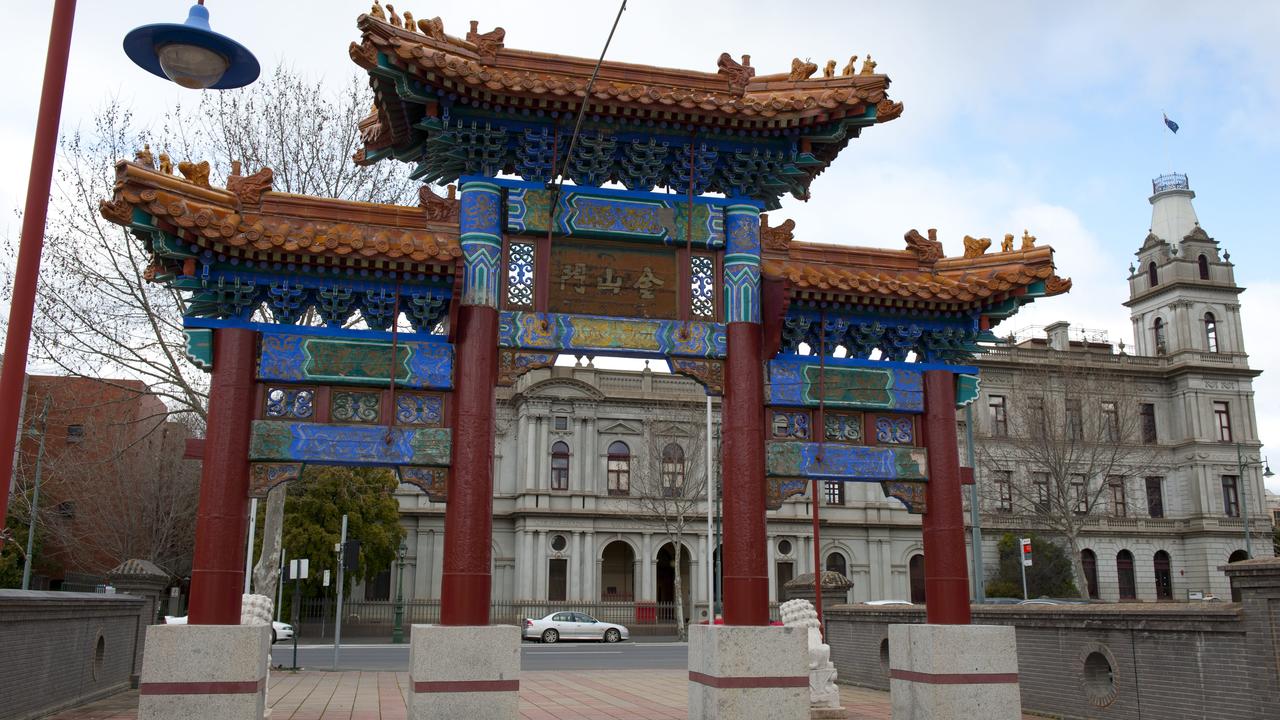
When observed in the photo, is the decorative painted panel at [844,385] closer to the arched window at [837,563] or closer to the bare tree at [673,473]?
the bare tree at [673,473]

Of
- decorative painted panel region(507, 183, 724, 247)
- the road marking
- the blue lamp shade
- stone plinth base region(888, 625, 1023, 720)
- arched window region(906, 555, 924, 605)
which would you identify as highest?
decorative painted panel region(507, 183, 724, 247)

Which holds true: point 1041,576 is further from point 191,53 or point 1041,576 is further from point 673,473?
point 191,53

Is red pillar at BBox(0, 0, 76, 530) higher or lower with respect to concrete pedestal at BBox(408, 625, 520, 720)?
higher

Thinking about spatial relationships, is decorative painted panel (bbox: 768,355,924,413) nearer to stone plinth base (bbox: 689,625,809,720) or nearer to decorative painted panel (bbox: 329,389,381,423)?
stone plinth base (bbox: 689,625,809,720)

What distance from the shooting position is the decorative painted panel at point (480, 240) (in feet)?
35.2

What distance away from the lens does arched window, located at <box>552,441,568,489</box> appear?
1775 inches

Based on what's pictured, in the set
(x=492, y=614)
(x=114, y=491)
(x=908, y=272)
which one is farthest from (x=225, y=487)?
(x=492, y=614)

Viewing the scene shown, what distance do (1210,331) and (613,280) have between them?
50.8 m

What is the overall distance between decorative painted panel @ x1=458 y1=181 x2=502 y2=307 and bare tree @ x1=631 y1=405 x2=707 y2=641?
29.6 m

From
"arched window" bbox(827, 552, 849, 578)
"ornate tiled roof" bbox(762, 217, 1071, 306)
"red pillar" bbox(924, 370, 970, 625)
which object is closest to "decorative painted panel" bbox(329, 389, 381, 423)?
"ornate tiled roof" bbox(762, 217, 1071, 306)

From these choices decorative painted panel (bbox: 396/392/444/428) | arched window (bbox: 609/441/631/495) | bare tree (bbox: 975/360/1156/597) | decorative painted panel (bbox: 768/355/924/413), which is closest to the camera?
decorative painted panel (bbox: 396/392/444/428)

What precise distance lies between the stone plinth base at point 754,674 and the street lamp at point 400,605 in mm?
27441

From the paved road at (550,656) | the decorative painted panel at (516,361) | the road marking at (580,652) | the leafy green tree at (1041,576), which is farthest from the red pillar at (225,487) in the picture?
the leafy green tree at (1041,576)

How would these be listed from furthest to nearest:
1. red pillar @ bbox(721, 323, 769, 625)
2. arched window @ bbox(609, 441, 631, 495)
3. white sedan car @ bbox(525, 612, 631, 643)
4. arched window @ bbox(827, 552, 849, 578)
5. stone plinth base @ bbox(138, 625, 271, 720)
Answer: arched window @ bbox(827, 552, 849, 578)
arched window @ bbox(609, 441, 631, 495)
white sedan car @ bbox(525, 612, 631, 643)
red pillar @ bbox(721, 323, 769, 625)
stone plinth base @ bbox(138, 625, 271, 720)
